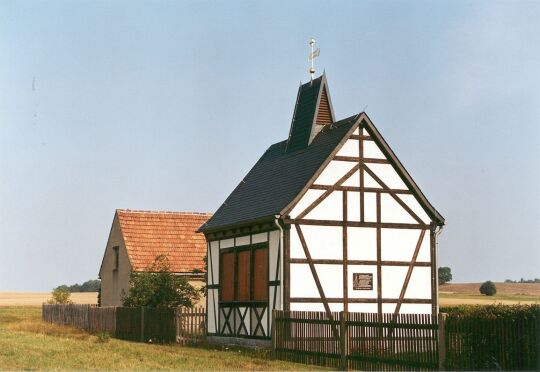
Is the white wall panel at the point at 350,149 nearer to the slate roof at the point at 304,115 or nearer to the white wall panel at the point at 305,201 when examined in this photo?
the white wall panel at the point at 305,201

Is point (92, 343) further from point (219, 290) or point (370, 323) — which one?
point (370, 323)

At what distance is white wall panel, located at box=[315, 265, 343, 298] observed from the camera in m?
27.6

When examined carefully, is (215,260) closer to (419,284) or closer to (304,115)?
(304,115)

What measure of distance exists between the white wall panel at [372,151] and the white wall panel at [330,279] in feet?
13.4

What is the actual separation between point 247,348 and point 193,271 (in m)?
15.6

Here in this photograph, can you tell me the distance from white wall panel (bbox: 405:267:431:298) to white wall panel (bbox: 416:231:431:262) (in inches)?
12.4

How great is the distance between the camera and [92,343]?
29453mm

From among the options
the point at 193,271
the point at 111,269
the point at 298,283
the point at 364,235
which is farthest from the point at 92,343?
the point at 111,269

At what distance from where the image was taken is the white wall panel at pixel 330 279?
27.6 meters

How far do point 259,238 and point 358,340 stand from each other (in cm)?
795

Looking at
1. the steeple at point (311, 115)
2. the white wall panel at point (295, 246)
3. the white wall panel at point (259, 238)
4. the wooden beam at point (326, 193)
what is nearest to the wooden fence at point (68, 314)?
the white wall panel at point (259, 238)

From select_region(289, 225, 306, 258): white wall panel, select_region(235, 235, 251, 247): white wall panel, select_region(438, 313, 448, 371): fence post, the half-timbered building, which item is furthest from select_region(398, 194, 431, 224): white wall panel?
select_region(438, 313, 448, 371): fence post

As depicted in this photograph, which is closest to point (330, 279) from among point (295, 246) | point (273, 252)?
point (295, 246)

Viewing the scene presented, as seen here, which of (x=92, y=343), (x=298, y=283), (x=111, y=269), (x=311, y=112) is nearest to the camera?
(x=298, y=283)
